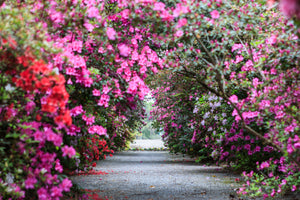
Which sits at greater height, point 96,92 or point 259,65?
point 259,65

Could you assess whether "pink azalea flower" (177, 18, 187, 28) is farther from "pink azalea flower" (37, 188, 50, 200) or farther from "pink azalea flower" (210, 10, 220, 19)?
"pink azalea flower" (37, 188, 50, 200)

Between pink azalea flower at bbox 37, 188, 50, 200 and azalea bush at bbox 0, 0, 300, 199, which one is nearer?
azalea bush at bbox 0, 0, 300, 199

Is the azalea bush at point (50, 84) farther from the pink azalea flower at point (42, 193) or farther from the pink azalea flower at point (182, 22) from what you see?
the pink azalea flower at point (182, 22)

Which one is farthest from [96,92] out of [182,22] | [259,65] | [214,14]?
[259,65]

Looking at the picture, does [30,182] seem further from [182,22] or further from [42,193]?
[182,22]

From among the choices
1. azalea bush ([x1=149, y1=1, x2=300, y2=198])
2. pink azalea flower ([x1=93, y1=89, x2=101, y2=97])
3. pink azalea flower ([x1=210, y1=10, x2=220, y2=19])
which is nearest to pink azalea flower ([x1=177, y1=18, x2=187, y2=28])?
azalea bush ([x1=149, y1=1, x2=300, y2=198])

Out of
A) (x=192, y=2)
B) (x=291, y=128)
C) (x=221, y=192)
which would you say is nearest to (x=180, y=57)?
(x=192, y=2)

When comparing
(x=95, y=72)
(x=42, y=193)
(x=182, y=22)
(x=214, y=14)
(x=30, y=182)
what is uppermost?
(x=214, y=14)

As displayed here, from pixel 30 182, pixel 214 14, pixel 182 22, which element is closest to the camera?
pixel 30 182

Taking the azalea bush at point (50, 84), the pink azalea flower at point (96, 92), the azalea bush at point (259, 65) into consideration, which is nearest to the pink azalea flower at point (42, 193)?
the azalea bush at point (50, 84)

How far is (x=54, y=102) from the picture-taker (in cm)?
288

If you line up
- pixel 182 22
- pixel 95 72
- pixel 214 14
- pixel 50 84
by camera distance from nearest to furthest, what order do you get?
pixel 50 84 → pixel 182 22 → pixel 214 14 → pixel 95 72

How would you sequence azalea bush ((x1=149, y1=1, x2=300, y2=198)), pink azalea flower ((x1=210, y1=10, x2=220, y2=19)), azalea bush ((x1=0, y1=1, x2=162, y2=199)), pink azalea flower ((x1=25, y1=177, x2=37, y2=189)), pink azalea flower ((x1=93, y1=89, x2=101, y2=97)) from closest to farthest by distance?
1. azalea bush ((x1=0, y1=1, x2=162, y2=199))
2. pink azalea flower ((x1=25, y1=177, x2=37, y2=189))
3. azalea bush ((x1=149, y1=1, x2=300, y2=198))
4. pink azalea flower ((x1=210, y1=10, x2=220, y2=19))
5. pink azalea flower ((x1=93, y1=89, x2=101, y2=97))

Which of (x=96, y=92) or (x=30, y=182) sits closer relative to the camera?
(x=30, y=182)
